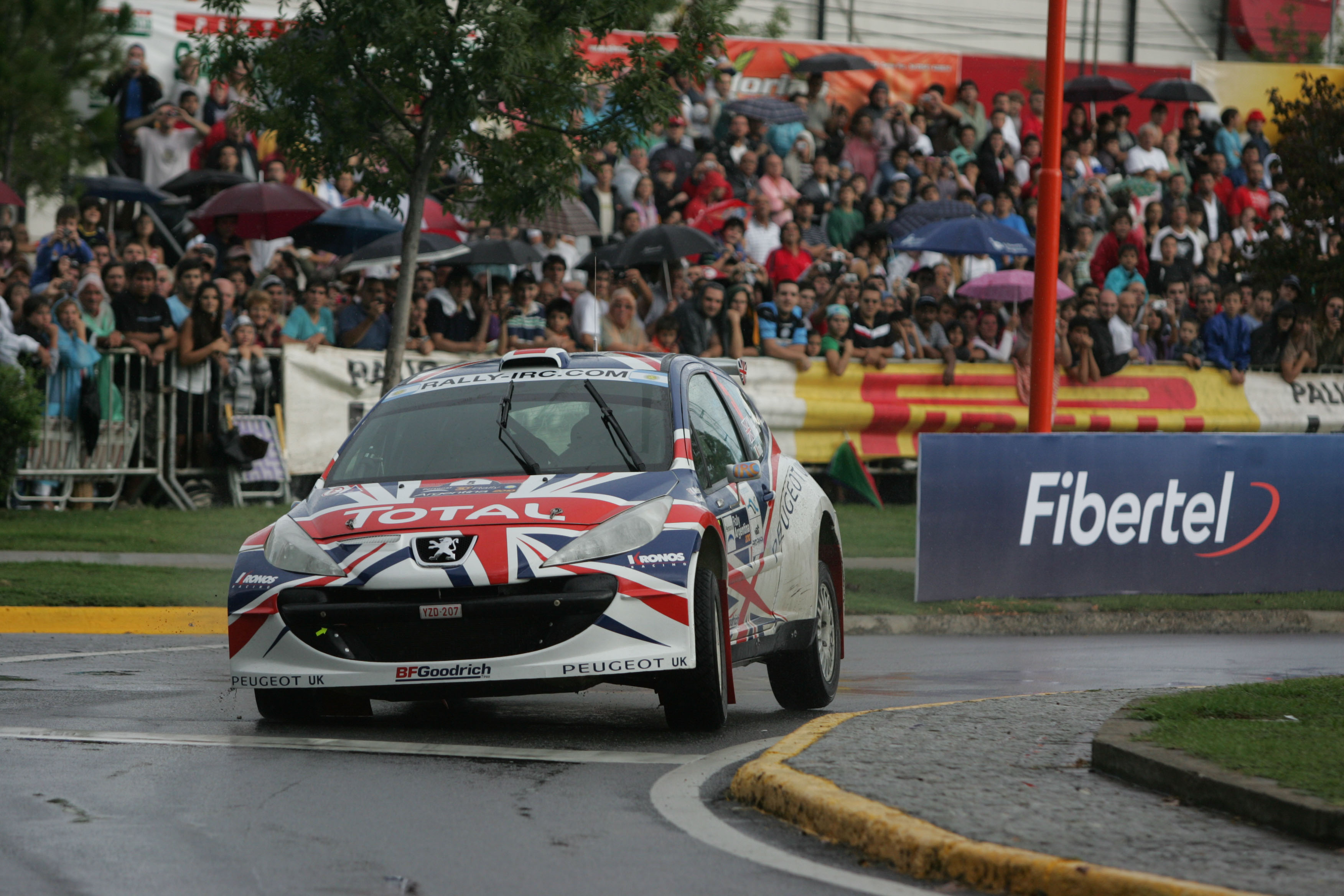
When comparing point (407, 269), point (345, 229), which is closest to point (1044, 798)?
point (407, 269)

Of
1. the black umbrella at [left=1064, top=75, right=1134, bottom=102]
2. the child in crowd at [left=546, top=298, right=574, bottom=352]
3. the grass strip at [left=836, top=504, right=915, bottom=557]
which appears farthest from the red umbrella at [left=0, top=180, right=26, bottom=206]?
the black umbrella at [left=1064, top=75, right=1134, bottom=102]

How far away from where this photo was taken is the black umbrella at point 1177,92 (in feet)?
101

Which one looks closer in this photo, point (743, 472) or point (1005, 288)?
point (743, 472)

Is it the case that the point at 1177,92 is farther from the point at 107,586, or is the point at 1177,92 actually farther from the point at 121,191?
the point at 107,586

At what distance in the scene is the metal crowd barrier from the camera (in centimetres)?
1698

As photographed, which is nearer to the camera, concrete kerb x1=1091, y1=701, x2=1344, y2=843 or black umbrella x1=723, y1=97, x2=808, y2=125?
concrete kerb x1=1091, y1=701, x2=1344, y2=843

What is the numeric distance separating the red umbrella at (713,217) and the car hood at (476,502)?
14770 millimetres

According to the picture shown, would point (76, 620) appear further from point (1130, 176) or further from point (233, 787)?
point (1130, 176)

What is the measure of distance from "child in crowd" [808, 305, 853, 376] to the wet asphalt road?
10.3 meters

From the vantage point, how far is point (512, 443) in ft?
28.4

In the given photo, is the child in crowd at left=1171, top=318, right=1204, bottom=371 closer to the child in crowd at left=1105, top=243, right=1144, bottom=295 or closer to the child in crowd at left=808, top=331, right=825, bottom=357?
the child in crowd at left=1105, top=243, right=1144, bottom=295

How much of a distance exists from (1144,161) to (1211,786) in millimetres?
23297

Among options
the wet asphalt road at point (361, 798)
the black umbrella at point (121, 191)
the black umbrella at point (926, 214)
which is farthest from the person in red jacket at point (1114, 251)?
the wet asphalt road at point (361, 798)

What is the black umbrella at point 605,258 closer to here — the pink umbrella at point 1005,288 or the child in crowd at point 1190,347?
the pink umbrella at point 1005,288
